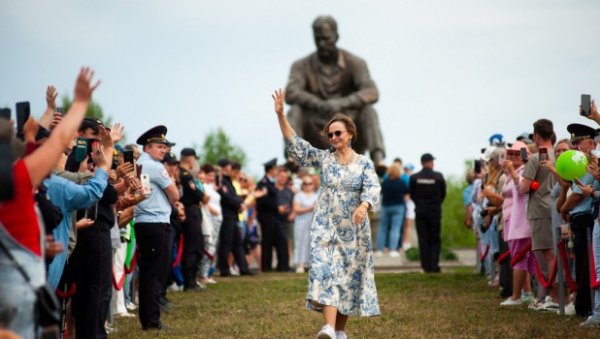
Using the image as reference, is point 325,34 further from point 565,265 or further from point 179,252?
point 565,265

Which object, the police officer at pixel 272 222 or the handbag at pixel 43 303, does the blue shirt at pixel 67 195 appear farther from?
the police officer at pixel 272 222

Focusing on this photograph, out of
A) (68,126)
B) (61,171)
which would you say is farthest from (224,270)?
(68,126)

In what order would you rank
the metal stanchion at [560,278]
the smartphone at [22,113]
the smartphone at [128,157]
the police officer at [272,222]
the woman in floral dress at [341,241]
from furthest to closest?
the police officer at [272,222] → the metal stanchion at [560,278] → the woman in floral dress at [341,241] → the smartphone at [128,157] → the smartphone at [22,113]

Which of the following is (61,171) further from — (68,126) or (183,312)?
(183,312)

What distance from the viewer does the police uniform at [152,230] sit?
11734 mm

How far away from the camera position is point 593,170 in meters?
10.6

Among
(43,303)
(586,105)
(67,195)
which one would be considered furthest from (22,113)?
(586,105)

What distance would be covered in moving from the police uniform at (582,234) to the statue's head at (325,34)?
15.8 meters

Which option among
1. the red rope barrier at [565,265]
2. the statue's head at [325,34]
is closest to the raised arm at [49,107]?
the red rope barrier at [565,265]

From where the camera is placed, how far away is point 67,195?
321 inches

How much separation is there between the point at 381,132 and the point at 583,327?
16.9 metres

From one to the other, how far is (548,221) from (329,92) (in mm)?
15513

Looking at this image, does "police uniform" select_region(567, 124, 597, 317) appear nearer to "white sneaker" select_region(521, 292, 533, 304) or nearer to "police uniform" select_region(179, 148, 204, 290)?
"white sneaker" select_region(521, 292, 533, 304)

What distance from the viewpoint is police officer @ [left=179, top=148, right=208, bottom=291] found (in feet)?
54.9
